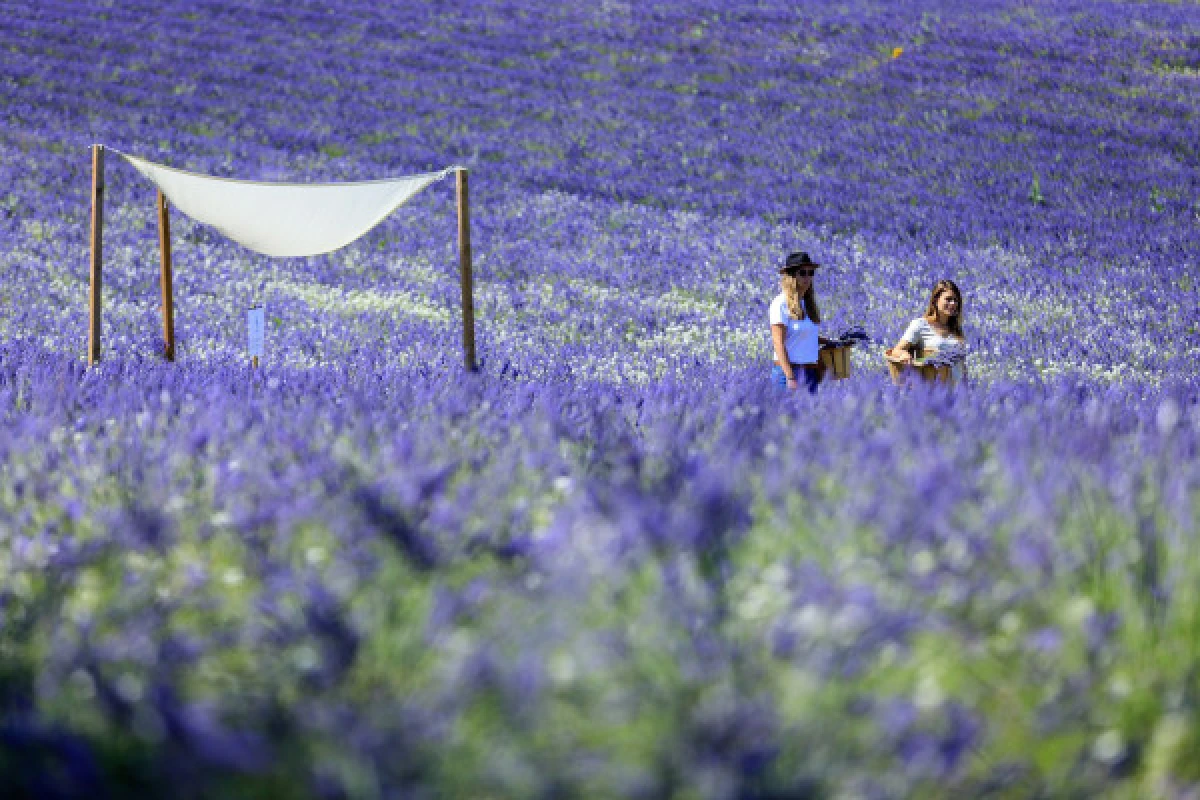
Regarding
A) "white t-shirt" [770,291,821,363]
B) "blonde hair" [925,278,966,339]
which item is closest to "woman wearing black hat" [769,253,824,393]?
"white t-shirt" [770,291,821,363]

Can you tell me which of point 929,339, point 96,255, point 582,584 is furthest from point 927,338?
point 582,584

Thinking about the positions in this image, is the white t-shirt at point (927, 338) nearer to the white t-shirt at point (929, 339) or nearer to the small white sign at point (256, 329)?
the white t-shirt at point (929, 339)

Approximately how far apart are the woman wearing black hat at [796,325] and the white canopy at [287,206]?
1.87m

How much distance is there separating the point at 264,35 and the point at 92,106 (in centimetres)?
524

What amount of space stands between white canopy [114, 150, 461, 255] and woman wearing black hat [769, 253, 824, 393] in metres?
1.87

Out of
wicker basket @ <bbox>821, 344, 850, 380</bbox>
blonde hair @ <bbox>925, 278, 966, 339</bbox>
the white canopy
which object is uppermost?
the white canopy

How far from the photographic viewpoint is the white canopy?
7027 millimetres

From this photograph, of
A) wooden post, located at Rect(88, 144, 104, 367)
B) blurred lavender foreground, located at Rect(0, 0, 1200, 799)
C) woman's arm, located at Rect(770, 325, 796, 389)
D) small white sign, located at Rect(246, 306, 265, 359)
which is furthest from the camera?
wooden post, located at Rect(88, 144, 104, 367)

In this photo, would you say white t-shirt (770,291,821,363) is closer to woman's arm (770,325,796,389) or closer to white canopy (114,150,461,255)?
woman's arm (770,325,796,389)

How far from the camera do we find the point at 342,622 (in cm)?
214

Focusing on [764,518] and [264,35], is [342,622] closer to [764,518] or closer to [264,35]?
[764,518]

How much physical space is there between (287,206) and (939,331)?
11.8ft

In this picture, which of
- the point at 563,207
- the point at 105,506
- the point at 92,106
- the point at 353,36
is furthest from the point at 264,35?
the point at 105,506

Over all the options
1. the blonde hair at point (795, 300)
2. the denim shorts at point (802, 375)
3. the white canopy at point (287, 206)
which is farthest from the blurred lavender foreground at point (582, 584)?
the white canopy at point (287, 206)
